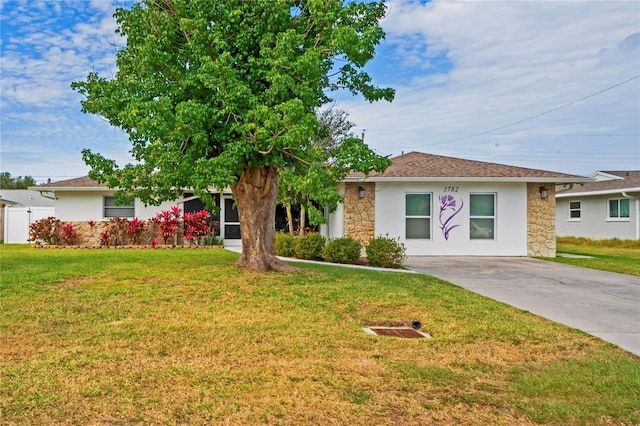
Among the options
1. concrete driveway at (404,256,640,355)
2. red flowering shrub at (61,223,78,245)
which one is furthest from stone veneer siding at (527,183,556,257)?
red flowering shrub at (61,223,78,245)

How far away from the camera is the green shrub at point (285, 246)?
14711 millimetres

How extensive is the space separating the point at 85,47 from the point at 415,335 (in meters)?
11.5

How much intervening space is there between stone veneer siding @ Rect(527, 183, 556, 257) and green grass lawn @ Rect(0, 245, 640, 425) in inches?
363

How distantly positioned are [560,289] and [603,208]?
17560mm

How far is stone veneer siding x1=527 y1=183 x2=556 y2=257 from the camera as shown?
15797 mm

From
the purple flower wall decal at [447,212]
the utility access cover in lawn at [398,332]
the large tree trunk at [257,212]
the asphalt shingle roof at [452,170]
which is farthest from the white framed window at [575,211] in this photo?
the utility access cover in lawn at [398,332]

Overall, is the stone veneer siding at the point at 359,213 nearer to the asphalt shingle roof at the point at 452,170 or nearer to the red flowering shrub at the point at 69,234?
the asphalt shingle roof at the point at 452,170

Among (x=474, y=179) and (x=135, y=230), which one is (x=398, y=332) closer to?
(x=474, y=179)

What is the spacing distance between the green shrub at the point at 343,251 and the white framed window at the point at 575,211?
17361 mm

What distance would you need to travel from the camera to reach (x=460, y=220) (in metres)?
15.7

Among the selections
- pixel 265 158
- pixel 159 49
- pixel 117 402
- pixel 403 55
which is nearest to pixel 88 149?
pixel 159 49

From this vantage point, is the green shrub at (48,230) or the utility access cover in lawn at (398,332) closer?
the utility access cover in lawn at (398,332)

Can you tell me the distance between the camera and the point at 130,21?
936 centimetres

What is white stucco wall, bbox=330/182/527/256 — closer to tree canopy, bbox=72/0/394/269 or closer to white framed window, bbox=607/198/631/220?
tree canopy, bbox=72/0/394/269
